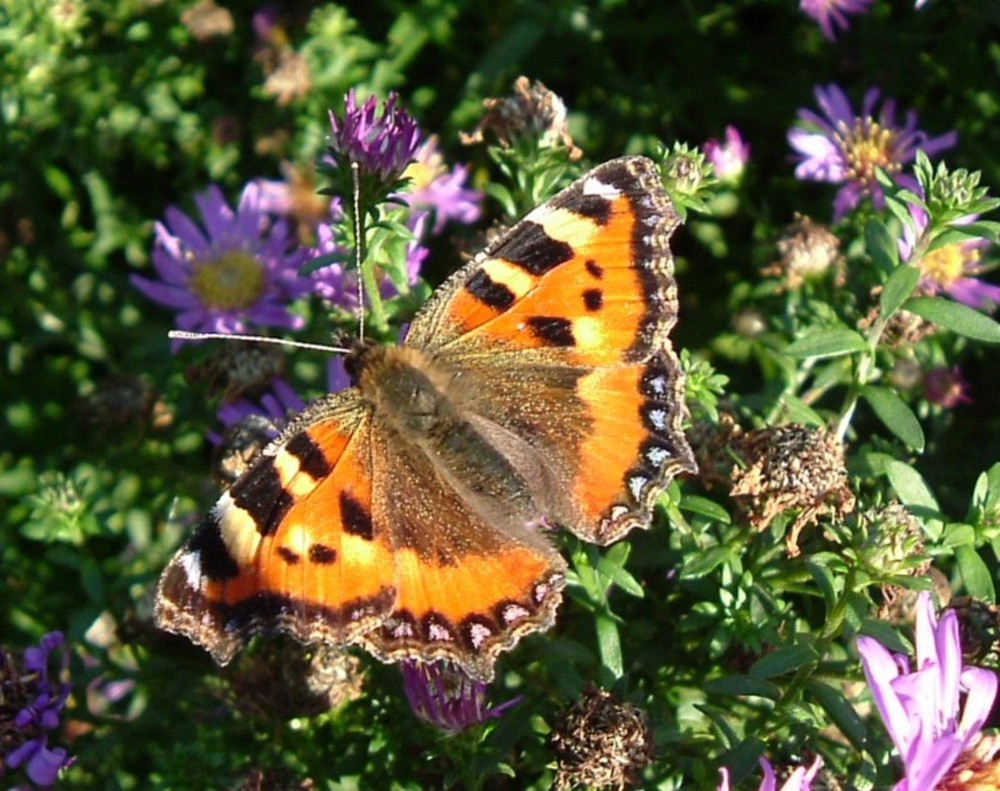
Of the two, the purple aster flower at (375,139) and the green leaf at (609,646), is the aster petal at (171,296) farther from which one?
the green leaf at (609,646)

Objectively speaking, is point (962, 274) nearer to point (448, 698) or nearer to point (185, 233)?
point (448, 698)

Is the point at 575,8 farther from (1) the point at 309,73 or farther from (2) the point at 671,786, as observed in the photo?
(2) the point at 671,786

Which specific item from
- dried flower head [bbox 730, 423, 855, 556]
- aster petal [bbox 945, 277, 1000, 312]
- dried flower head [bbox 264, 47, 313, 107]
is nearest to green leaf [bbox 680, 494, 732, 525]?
dried flower head [bbox 730, 423, 855, 556]

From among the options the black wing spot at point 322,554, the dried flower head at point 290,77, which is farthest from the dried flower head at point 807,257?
the dried flower head at point 290,77

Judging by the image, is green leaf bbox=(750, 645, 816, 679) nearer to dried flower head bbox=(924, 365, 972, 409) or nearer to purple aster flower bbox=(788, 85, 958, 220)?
dried flower head bbox=(924, 365, 972, 409)

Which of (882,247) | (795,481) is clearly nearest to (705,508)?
(795,481)
